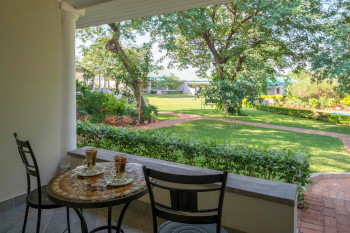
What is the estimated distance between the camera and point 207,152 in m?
2.77

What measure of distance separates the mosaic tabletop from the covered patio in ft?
2.72

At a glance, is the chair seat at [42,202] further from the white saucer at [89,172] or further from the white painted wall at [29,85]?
the white painted wall at [29,85]

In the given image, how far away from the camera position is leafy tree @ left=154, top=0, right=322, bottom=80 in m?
7.46

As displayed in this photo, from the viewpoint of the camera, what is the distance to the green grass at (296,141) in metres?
5.01

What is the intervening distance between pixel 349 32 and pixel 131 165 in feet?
23.5

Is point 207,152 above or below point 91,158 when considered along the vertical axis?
below

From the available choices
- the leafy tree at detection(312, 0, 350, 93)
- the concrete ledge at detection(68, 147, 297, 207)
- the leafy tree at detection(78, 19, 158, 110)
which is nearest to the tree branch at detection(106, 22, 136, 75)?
the leafy tree at detection(78, 19, 158, 110)

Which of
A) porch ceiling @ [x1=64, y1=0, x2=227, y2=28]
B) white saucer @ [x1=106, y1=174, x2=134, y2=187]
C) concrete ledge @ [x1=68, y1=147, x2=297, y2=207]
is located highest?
porch ceiling @ [x1=64, y1=0, x2=227, y2=28]

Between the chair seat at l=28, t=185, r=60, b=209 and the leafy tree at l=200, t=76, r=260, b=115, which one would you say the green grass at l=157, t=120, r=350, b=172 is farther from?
the chair seat at l=28, t=185, r=60, b=209

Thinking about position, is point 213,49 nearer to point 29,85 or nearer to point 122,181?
point 29,85

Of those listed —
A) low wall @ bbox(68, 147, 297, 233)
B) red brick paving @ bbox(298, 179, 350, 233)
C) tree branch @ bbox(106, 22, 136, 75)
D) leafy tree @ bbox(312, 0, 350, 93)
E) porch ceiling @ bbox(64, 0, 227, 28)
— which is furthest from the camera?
tree branch @ bbox(106, 22, 136, 75)

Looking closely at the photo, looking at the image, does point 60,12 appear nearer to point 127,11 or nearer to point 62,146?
point 127,11

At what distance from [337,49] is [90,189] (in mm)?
7607

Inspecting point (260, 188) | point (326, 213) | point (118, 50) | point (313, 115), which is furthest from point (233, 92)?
point (260, 188)
